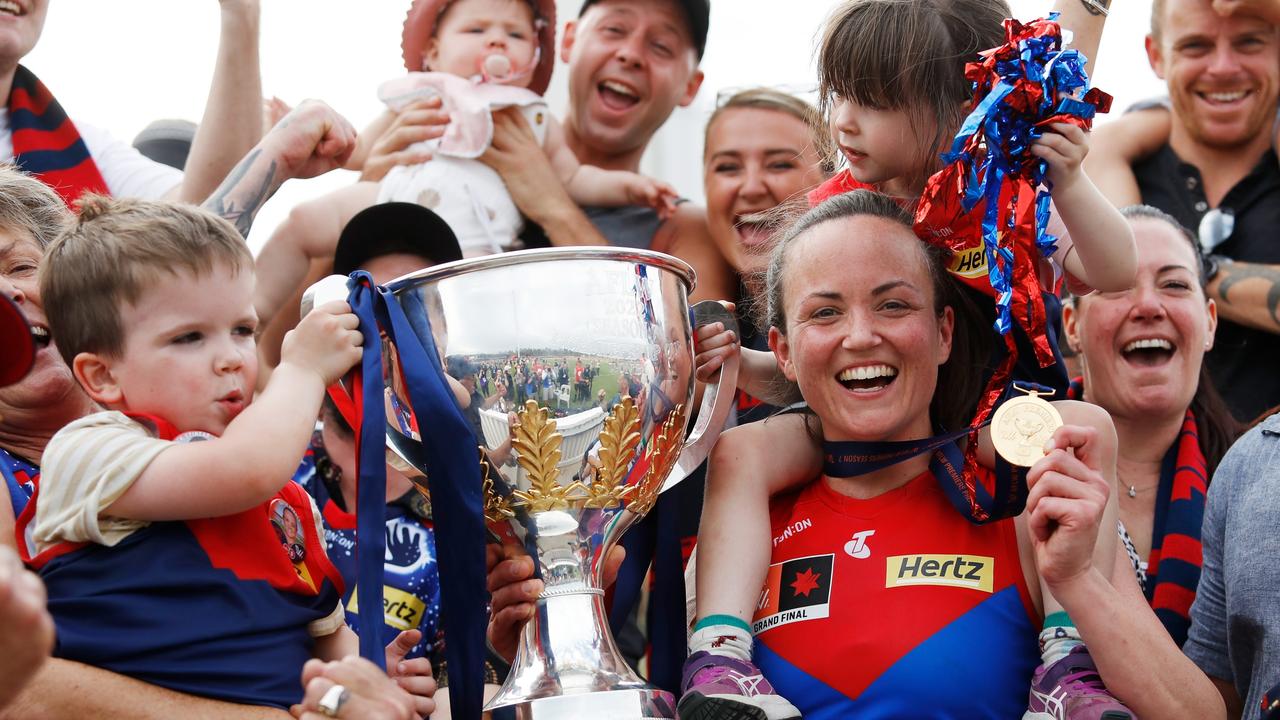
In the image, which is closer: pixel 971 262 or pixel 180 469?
pixel 180 469

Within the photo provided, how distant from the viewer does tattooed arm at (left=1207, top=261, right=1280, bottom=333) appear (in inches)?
114

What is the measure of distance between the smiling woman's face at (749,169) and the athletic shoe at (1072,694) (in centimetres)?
155

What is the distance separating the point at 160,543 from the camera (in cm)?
174

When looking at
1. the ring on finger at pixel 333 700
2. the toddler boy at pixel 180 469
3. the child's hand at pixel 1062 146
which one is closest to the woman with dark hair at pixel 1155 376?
the child's hand at pixel 1062 146

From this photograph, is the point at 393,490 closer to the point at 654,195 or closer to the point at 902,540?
the point at 902,540

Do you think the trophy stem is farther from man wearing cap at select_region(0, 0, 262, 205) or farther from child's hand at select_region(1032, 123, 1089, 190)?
man wearing cap at select_region(0, 0, 262, 205)

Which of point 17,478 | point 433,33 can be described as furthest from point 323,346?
point 433,33

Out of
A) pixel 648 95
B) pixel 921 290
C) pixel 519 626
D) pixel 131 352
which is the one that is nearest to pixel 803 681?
pixel 519 626

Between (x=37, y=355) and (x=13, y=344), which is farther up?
(x=13, y=344)

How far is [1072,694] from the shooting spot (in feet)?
6.07

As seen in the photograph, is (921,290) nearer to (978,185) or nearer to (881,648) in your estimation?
(978,185)

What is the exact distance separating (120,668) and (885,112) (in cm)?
147

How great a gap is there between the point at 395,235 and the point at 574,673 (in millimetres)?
1303

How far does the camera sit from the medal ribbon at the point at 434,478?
5.64 feet
